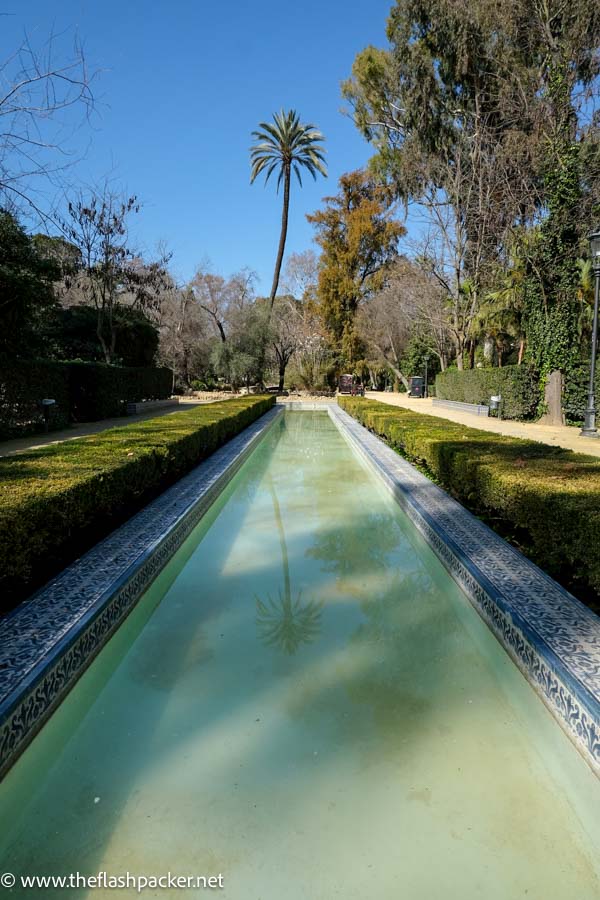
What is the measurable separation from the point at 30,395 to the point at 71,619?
1103 cm

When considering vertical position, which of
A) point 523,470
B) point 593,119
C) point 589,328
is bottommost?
point 523,470

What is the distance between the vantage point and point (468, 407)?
18.1 meters

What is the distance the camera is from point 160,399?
22.8 m

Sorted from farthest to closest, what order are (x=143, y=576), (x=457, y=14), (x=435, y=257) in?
(x=435, y=257)
(x=457, y=14)
(x=143, y=576)

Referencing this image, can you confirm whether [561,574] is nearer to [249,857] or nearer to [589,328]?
[249,857]

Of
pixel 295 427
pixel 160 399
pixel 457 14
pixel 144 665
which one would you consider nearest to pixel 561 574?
pixel 144 665

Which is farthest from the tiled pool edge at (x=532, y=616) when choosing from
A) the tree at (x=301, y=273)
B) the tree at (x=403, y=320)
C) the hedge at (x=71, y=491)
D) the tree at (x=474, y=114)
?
the tree at (x=301, y=273)

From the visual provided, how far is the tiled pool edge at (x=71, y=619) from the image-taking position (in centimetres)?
208

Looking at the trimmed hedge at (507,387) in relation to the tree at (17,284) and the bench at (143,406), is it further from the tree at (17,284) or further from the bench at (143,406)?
the tree at (17,284)

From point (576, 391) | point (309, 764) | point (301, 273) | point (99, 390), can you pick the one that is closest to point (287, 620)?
point (309, 764)

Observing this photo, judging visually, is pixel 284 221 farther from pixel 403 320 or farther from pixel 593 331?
pixel 593 331

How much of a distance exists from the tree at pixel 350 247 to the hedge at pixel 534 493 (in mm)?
26439

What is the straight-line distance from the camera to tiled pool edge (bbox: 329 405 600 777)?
2117mm

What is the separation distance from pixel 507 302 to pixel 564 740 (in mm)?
17347
